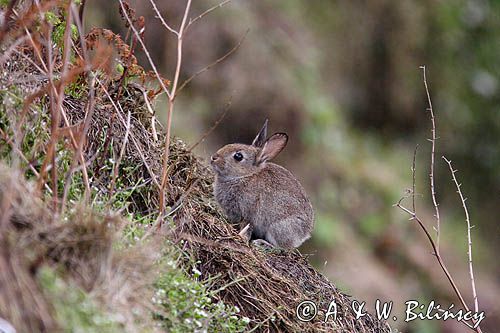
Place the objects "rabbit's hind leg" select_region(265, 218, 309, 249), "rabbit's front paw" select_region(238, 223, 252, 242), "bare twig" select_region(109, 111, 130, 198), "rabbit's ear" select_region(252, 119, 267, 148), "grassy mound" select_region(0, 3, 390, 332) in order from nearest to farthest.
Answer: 1. "grassy mound" select_region(0, 3, 390, 332)
2. "bare twig" select_region(109, 111, 130, 198)
3. "rabbit's front paw" select_region(238, 223, 252, 242)
4. "rabbit's hind leg" select_region(265, 218, 309, 249)
5. "rabbit's ear" select_region(252, 119, 267, 148)

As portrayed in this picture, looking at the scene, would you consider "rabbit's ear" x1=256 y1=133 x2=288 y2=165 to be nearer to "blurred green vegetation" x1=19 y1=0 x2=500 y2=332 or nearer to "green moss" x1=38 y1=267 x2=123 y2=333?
"green moss" x1=38 y1=267 x2=123 y2=333

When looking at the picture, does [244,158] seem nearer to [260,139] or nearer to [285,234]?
[260,139]

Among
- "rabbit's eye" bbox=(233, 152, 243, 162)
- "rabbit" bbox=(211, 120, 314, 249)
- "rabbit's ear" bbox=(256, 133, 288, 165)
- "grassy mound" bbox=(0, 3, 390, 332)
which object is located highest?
"rabbit's ear" bbox=(256, 133, 288, 165)

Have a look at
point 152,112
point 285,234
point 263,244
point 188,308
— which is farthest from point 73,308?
point 285,234

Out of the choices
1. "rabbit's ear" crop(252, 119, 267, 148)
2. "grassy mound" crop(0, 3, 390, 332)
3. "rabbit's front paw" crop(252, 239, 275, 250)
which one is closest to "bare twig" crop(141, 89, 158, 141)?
"grassy mound" crop(0, 3, 390, 332)

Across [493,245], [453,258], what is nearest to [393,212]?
[453,258]

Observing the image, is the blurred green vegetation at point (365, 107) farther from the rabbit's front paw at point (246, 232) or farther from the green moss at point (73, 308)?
the green moss at point (73, 308)

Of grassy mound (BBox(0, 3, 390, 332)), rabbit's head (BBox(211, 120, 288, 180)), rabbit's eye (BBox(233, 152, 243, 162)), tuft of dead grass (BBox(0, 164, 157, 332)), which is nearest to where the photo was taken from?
tuft of dead grass (BBox(0, 164, 157, 332))
